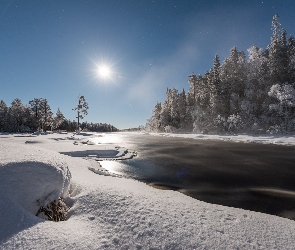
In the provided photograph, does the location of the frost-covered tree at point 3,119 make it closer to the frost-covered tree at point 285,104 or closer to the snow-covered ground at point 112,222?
the snow-covered ground at point 112,222

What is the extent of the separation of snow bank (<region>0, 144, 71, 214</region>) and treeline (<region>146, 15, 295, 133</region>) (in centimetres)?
3895

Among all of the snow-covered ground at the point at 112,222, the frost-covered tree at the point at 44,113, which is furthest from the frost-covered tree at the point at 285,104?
the frost-covered tree at the point at 44,113

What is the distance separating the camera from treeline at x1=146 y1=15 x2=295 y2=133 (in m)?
35.3

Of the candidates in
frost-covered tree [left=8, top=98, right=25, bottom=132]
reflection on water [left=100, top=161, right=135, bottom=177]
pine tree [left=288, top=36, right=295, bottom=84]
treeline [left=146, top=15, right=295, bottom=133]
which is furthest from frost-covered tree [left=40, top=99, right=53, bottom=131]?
pine tree [left=288, top=36, right=295, bottom=84]

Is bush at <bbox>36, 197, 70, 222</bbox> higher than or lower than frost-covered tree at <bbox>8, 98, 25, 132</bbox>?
lower

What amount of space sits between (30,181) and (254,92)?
167ft

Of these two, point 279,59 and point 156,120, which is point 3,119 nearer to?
point 156,120

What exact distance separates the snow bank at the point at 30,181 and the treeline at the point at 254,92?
3895cm

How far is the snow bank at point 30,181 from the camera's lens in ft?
10.5

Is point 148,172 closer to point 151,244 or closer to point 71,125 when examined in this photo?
point 151,244

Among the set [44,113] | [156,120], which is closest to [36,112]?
[44,113]

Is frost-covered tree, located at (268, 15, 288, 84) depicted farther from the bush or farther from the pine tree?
the bush

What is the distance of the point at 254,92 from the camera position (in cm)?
4503

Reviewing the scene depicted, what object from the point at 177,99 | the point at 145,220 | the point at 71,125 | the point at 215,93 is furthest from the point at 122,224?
the point at 71,125
